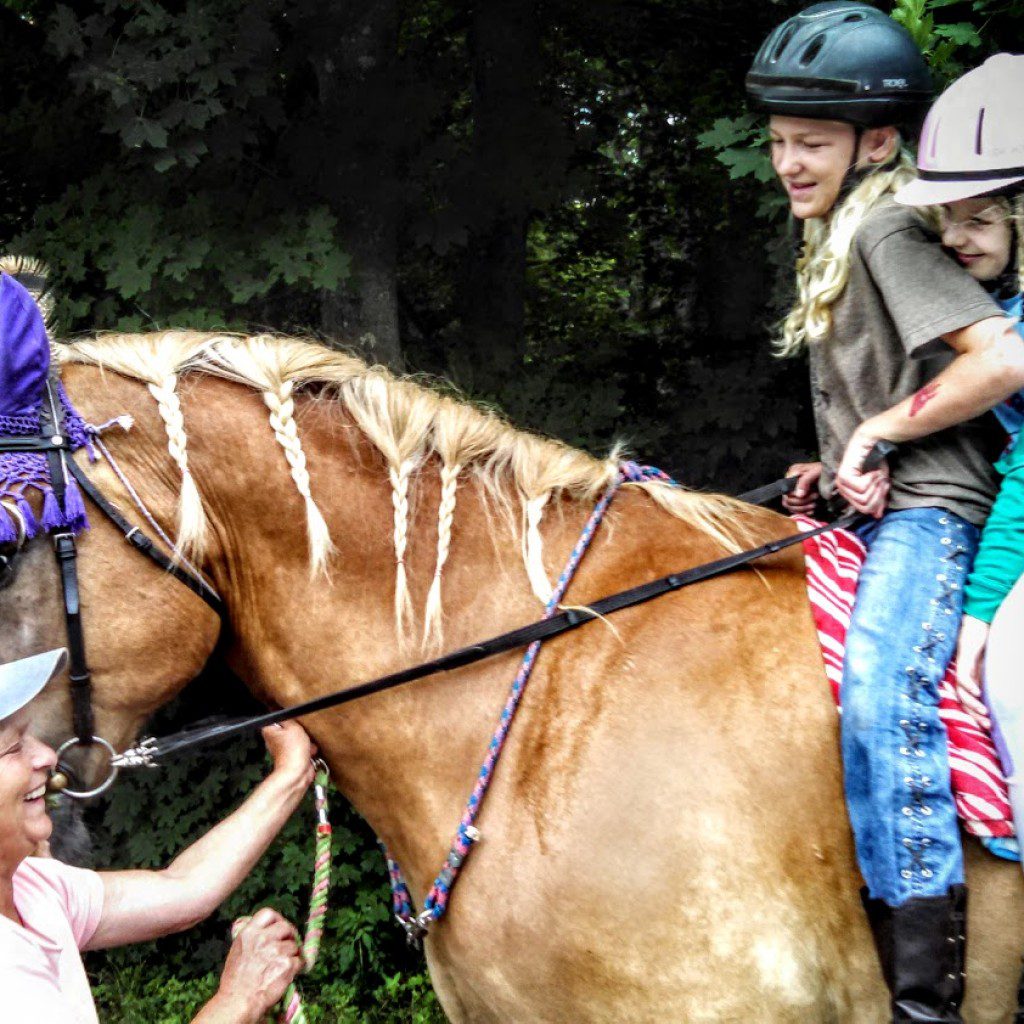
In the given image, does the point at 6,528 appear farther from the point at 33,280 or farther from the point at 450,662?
the point at 450,662

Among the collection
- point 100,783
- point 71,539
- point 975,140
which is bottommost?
point 100,783

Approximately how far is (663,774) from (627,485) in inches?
26.3

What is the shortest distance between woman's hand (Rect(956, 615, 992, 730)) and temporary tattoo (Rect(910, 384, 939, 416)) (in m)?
0.40

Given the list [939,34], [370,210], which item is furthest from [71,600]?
[370,210]

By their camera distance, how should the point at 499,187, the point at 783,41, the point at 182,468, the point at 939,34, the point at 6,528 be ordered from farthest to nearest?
the point at 499,187 → the point at 939,34 → the point at 783,41 → the point at 182,468 → the point at 6,528

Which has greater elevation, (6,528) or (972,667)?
(6,528)

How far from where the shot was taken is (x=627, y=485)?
2.45m

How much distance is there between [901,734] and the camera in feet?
6.66

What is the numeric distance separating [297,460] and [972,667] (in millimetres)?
1337

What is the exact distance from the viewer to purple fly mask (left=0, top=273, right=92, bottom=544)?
1999mm

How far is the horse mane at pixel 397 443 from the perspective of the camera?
2.21m

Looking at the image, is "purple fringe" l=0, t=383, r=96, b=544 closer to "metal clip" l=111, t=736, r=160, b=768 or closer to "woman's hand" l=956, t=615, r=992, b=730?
"metal clip" l=111, t=736, r=160, b=768

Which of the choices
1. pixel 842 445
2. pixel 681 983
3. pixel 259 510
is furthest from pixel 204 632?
pixel 842 445

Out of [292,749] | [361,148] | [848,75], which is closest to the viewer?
[292,749]
